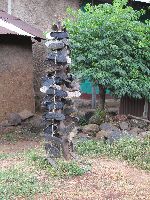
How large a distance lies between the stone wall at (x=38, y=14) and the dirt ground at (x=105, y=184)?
23.7 ft

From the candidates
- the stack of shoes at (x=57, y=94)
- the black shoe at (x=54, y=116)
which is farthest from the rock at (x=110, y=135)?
the black shoe at (x=54, y=116)

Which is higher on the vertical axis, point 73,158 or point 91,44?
point 91,44

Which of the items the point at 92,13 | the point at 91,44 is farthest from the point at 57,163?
the point at 92,13

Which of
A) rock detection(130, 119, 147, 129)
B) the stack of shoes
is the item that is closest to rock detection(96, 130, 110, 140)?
rock detection(130, 119, 147, 129)

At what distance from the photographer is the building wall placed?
41.3ft

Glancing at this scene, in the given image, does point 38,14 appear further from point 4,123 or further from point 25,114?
point 4,123

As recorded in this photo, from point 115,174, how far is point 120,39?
514 cm

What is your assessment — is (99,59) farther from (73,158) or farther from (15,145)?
(73,158)

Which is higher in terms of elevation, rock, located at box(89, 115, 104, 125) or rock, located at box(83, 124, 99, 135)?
rock, located at box(89, 115, 104, 125)

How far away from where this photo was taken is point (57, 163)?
7.32 metres

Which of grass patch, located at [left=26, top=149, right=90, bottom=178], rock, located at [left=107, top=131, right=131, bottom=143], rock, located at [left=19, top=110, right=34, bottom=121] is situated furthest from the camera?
rock, located at [left=19, top=110, right=34, bottom=121]

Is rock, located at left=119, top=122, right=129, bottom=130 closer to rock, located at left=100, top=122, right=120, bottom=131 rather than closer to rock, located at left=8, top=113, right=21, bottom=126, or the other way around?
rock, located at left=100, top=122, right=120, bottom=131

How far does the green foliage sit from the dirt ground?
3857 millimetres

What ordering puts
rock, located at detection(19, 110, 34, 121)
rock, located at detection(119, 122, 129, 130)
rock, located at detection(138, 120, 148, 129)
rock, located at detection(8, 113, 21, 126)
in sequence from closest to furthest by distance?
rock, located at detection(119, 122, 129, 130) → rock, located at detection(138, 120, 148, 129) → rock, located at detection(8, 113, 21, 126) → rock, located at detection(19, 110, 34, 121)
